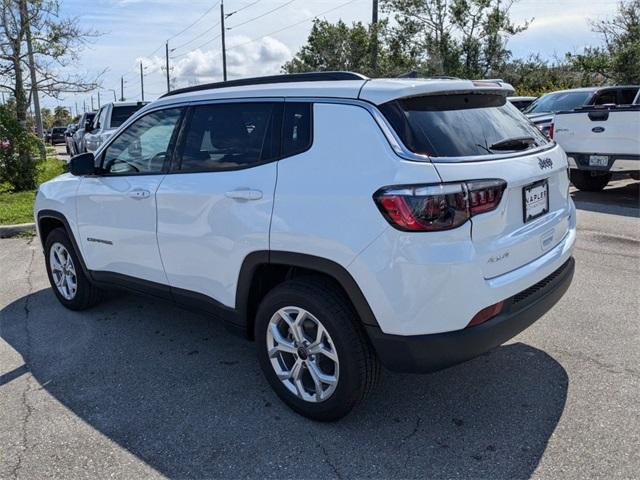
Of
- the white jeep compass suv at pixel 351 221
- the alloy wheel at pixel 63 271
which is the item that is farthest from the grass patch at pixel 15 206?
the white jeep compass suv at pixel 351 221

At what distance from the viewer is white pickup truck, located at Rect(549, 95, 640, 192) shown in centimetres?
856

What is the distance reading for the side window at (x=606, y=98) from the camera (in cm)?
1094

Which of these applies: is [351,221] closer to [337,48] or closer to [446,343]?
[446,343]

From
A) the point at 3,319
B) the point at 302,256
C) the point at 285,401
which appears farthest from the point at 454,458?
the point at 3,319

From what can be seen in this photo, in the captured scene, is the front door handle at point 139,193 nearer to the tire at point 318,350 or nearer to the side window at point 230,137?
the side window at point 230,137

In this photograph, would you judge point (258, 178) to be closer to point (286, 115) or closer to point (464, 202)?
point (286, 115)

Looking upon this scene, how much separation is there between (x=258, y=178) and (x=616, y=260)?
4.45 metres

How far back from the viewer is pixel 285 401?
3.23m

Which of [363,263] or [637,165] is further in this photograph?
[637,165]

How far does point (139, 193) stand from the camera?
12.7 feet

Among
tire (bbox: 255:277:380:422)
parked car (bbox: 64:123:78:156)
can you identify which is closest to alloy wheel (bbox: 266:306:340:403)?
tire (bbox: 255:277:380:422)

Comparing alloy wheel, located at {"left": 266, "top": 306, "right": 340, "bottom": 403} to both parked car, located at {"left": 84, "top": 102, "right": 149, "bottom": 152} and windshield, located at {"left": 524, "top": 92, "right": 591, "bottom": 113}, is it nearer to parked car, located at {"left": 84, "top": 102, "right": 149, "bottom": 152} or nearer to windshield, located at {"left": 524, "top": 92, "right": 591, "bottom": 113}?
windshield, located at {"left": 524, "top": 92, "right": 591, "bottom": 113}

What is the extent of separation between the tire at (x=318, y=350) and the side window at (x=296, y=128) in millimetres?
717

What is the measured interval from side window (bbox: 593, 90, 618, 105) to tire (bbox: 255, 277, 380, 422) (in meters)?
9.98
